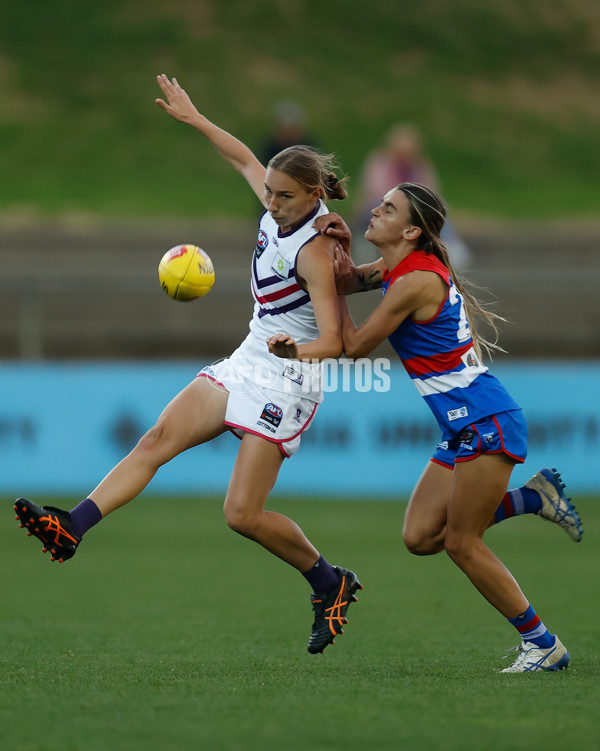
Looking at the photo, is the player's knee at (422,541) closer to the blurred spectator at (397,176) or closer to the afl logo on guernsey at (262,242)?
the afl logo on guernsey at (262,242)

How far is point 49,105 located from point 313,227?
2395 cm

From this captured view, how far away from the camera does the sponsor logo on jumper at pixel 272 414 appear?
5.99 metres

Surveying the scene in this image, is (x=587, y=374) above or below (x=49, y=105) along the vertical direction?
below

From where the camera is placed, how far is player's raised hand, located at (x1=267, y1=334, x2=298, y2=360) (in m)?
5.40

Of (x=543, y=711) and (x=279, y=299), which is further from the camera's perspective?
(x=279, y=299)

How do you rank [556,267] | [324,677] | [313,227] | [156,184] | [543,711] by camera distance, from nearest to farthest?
[543,711] < [324,677] < [313,227] < [556,267] < [156,184]

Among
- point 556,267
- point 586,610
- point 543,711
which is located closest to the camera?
point 543,711

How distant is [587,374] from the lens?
43.8 ft

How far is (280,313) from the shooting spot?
20.1 feet

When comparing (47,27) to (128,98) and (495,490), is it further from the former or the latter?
(495,490)

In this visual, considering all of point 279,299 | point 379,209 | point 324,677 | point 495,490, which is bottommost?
point 324,677

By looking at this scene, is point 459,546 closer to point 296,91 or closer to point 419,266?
point 419,266

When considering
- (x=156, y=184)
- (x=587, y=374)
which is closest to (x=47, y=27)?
(x=156, y=184)

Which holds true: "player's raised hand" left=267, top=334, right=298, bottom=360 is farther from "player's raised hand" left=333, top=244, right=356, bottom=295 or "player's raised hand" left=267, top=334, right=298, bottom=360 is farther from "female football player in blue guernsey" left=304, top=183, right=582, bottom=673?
"player's raised hand" left=333, top=244, right=356, bottom=295
